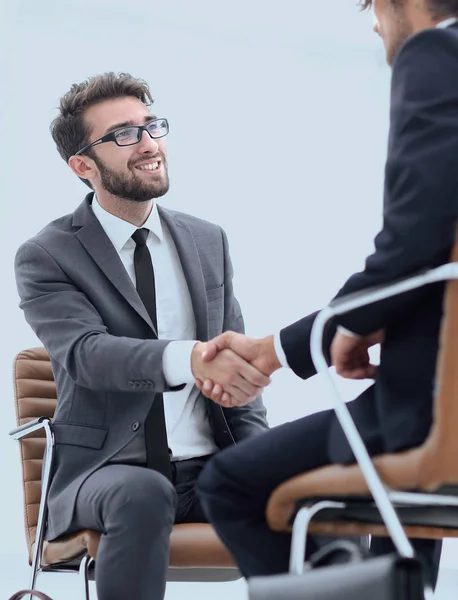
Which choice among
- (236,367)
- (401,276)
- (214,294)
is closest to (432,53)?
(401,276)

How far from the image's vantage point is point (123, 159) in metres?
3.06

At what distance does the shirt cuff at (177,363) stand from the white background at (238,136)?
9.05 ft

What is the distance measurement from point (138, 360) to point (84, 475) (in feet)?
1.17

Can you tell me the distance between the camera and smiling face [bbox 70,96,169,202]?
118 inches

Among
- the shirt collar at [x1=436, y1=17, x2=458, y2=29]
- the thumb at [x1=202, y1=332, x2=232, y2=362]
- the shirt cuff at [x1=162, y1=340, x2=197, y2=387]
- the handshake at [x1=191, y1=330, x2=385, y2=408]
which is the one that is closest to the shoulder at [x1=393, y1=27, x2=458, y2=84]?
the shirt collar at [x1=436, y1=17, x2=458, y2=29]

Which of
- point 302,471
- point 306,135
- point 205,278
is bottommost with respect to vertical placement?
point 302,471

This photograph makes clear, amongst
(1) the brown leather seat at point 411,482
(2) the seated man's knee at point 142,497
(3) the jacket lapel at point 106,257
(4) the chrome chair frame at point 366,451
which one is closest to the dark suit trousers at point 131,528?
(2) the seated man's knee at point 142,497

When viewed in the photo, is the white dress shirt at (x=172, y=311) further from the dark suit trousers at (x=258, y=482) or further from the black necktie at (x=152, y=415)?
the dark suit trousers at (x=258, y=482)

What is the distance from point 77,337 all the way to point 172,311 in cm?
35

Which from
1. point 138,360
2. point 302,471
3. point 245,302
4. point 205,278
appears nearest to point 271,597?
point 302,471

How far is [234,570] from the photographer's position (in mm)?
2590

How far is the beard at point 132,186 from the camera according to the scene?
2.98 m

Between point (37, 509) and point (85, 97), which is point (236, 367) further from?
point (85, 97)

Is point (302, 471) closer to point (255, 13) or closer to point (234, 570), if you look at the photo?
point (234, 570)
